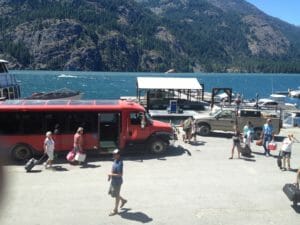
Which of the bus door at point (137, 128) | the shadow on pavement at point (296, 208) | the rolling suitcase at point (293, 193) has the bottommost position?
the shadow on pavement at point (296, 208)

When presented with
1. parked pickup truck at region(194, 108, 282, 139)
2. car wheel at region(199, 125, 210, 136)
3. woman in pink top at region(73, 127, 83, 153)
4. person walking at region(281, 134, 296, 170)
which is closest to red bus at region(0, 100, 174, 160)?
woman in pink top at region(73, 127, 83, 153)

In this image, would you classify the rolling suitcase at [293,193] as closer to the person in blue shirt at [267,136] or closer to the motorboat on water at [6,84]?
the person in blue shirt at [267,136]

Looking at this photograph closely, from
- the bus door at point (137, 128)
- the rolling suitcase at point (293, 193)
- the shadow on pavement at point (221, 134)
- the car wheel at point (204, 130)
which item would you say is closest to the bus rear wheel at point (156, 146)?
the bus door at point (137, 128)

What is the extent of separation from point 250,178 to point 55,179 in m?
7.40

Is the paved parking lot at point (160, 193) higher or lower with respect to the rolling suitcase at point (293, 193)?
lower

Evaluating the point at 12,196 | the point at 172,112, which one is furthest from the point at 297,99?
the point at 12,196

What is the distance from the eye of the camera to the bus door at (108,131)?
21.8 m

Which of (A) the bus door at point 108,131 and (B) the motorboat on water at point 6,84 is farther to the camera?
(B) the motorboat on water at point 6,84

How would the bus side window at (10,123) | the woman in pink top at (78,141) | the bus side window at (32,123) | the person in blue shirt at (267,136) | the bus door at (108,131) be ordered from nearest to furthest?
the woman in pink top at (78,141), the bus side window at (10,123), the bus side window at (32,123), the bus door at (108,131), the person in blue shirt at (267,136)

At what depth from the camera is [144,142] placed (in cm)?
2241

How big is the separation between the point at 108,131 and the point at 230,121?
30.2ft

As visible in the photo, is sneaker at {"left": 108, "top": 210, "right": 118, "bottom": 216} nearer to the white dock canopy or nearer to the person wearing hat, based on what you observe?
the person wearing hat

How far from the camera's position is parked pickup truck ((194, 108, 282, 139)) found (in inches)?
1102

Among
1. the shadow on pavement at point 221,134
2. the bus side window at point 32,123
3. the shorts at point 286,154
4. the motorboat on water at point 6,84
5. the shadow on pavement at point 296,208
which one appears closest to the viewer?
the shadow on pavement at point 296,208
